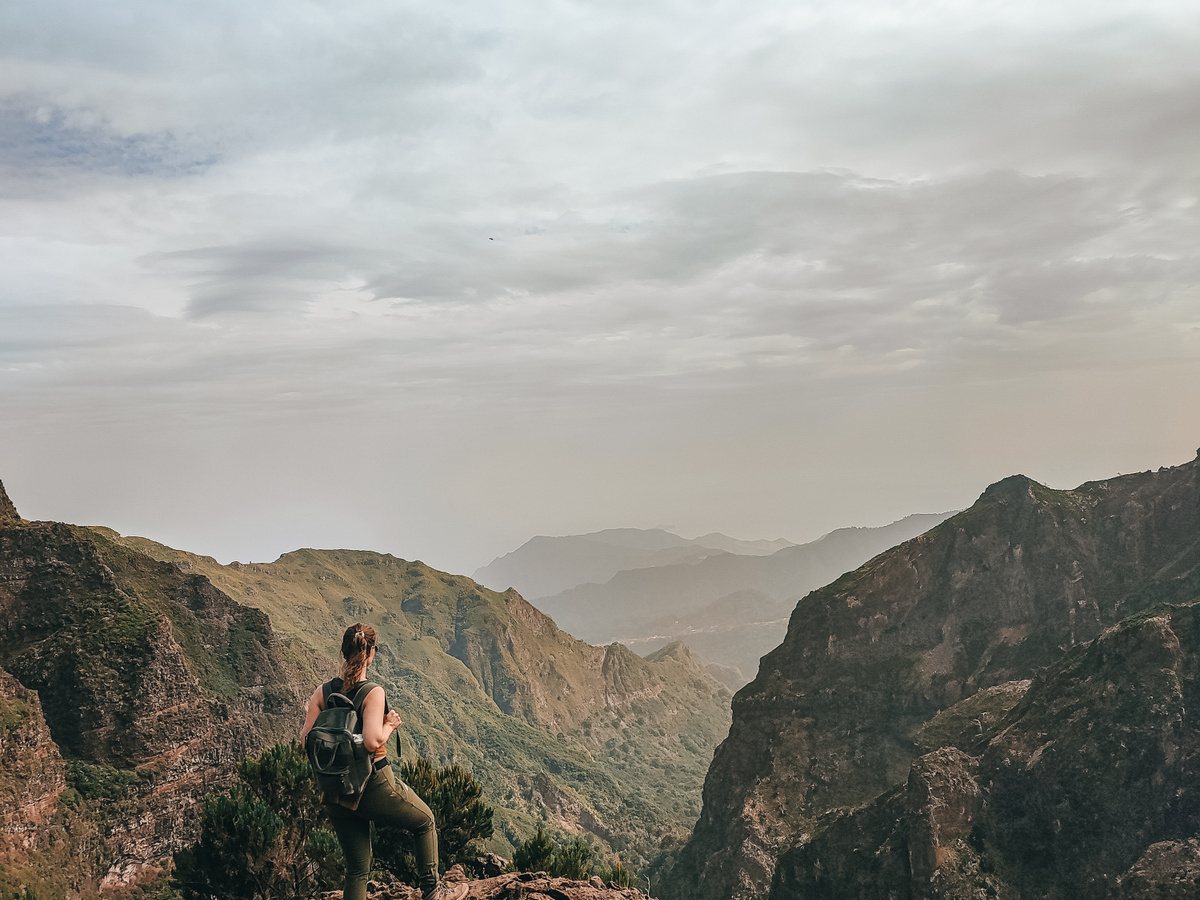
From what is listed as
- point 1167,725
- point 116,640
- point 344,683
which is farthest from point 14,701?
point 1167,725

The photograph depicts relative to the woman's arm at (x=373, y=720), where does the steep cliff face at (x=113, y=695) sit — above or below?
below

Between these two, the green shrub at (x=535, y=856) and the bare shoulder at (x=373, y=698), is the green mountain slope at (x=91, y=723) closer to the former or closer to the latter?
the green shrub at (x=535, y=856)

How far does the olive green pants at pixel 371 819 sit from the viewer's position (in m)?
13.3

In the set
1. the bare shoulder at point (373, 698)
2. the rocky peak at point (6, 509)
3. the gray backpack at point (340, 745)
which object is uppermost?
the rocky peak at point (6, 509)

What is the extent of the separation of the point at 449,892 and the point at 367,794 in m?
6.96

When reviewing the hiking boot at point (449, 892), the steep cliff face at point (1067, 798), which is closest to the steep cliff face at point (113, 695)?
the hiking boot at point (449, 892)

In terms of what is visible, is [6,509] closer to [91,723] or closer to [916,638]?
[91,723]

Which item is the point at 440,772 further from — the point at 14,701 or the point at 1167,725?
the point at 1167,725

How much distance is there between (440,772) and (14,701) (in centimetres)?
5104

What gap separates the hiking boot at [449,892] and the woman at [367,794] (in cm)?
253

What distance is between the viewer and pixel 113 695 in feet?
253

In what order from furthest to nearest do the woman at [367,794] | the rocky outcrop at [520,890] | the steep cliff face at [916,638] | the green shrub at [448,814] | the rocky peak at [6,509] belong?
1. the steep cliff face at [916,638]
2. the rocky peak at [6,509]
3. the green shrub at [448,814]
4. the rocky outcrop at [520,890]
5. the woman at [367,794]

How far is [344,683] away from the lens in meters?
12.6

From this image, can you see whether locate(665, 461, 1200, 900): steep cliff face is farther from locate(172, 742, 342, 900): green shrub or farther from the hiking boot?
the hiking boot
